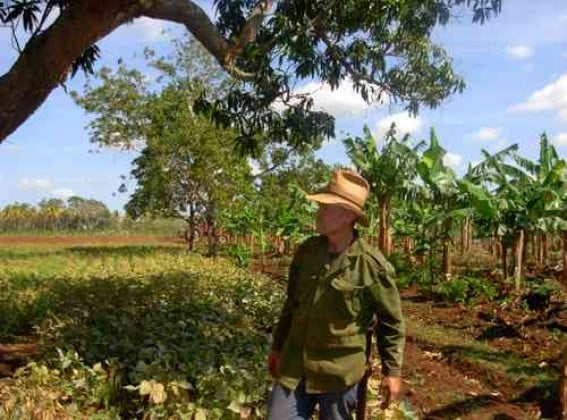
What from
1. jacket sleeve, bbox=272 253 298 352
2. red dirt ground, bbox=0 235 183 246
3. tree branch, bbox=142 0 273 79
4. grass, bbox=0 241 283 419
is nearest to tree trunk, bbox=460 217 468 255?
grass, bbox=0 241 283 419

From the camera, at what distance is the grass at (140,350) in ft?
17.4

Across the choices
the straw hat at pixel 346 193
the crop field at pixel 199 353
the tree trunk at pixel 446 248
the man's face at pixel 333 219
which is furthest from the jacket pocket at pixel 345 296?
the tree trunk at pixel 446 248

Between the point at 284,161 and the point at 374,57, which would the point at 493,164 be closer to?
the point at 374,57

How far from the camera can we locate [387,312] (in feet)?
12.5

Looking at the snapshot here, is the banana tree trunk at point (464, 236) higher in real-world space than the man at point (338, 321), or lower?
higher

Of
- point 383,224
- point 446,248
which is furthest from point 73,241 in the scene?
point 446,248

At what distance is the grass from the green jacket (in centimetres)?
144

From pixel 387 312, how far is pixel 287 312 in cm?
59

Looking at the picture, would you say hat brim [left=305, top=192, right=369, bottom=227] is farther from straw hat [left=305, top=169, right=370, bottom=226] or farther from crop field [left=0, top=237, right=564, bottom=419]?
crop field [left=0, top=237, right=564, bottom=419]

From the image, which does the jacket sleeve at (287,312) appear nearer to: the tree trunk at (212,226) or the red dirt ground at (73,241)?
the tree trunk at (212,226)

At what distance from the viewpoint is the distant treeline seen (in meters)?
78.1

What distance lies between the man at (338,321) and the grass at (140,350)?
4.42ft

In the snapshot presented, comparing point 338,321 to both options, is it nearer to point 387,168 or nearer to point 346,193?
point 346,193

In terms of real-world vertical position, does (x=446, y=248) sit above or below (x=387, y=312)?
above
